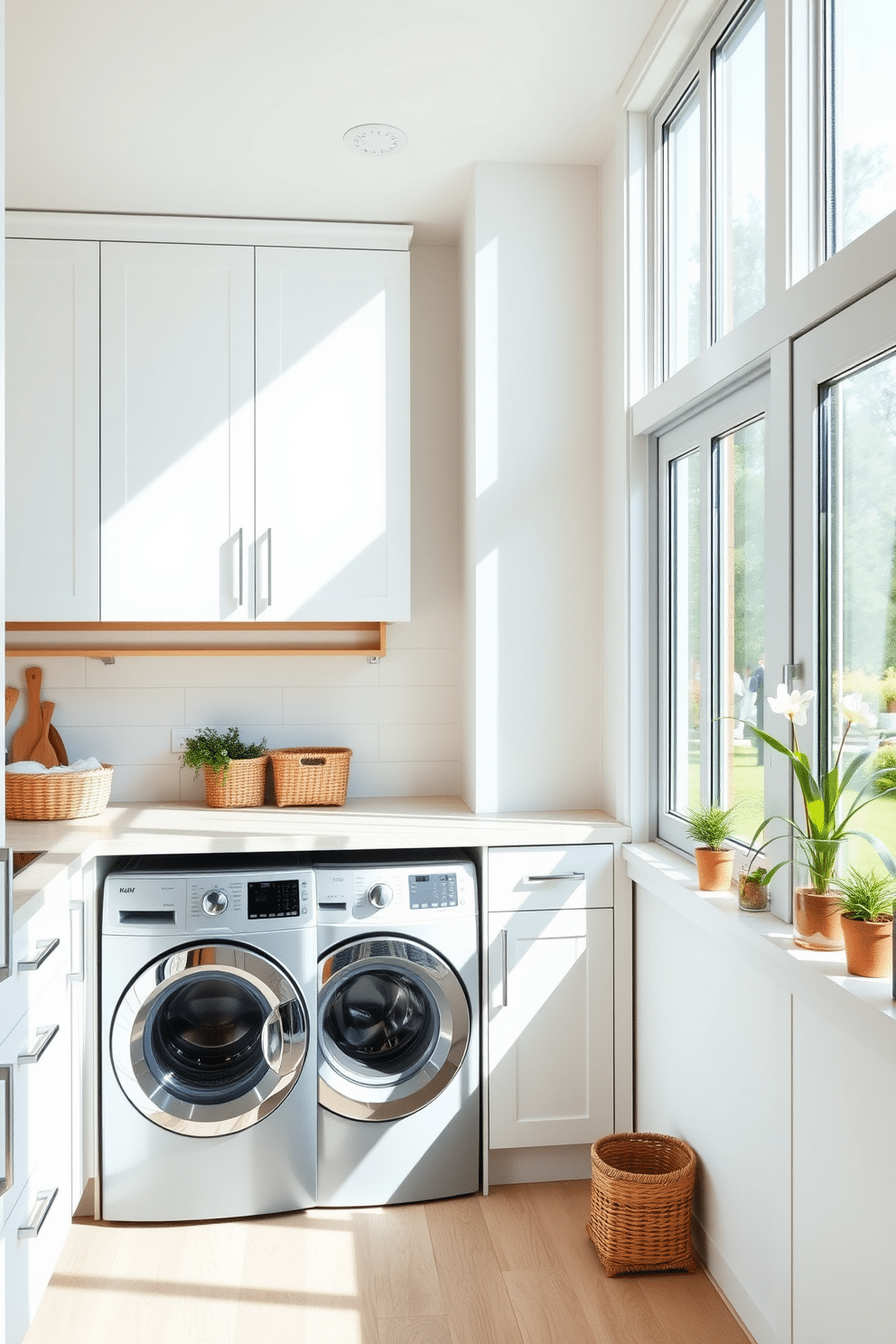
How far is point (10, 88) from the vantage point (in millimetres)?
2404

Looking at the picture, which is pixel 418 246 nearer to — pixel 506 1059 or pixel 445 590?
pixel 445 590

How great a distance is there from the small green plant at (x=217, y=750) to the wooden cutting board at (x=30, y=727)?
448 millimetres

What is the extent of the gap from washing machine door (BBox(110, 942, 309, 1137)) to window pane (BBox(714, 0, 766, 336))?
71.6 inches

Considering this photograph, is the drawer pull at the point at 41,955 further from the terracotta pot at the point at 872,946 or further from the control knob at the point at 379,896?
the terracotta pot at the point at 872,946

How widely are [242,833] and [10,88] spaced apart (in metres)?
1.85

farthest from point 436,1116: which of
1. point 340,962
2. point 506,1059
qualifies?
point 340,962

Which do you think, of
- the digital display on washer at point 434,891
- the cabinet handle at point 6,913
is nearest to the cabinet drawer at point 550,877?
the digital display on washer at point 434,891

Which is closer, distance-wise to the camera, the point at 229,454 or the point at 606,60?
the point at 606,60

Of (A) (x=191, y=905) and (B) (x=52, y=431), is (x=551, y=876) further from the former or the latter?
(B) (x=52, y=431)

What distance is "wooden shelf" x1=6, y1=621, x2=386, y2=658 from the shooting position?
314cm

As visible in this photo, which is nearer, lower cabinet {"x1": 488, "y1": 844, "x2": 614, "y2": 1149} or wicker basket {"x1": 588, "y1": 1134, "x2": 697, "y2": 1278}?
wicker basket {"x1": 588, "y1": 1134, "x2": 697, "y2": 1278}

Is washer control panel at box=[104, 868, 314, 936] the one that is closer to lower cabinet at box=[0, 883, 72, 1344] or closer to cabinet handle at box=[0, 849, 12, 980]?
lower cabinet at box=[0, 883, 72, 1344]

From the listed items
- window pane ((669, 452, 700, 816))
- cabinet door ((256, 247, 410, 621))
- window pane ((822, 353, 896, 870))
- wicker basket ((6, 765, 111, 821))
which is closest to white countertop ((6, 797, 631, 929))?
wicker basket ((6, 765, 111, 821))

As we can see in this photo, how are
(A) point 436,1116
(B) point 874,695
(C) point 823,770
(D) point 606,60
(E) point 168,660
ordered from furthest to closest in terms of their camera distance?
(E) point 168,660 < (A) point 436,1116 < (D) point 606,60 < (C) point 823,770 < (B) point 874,695
